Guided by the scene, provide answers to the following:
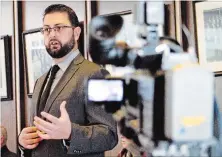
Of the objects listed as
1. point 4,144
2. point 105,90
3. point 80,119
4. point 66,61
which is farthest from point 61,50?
point 4,144

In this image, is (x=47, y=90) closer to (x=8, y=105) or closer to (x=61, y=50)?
(x=61, y=50)

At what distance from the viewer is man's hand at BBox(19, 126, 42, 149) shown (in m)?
1.65

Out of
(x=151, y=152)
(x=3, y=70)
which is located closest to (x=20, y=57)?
(x=3, y=70)

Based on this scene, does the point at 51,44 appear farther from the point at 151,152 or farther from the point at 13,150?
the point at 13,150

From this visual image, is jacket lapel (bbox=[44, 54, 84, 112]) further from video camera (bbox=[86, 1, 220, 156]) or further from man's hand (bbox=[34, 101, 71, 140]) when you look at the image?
video camera (bbox=[86, 1, 220, 156])

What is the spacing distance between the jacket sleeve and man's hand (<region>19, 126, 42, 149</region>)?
Result: 0.55 feet

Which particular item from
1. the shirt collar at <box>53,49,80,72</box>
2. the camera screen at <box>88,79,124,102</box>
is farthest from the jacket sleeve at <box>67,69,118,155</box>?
the camera screen at <box>88,79,124,102</box>

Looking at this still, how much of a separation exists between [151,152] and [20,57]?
263cm

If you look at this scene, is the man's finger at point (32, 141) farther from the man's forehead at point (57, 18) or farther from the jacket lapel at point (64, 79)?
the man's forehead at point (57, 18)

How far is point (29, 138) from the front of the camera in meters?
1.66

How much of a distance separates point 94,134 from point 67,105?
0.16 m

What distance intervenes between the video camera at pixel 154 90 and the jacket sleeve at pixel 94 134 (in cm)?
54

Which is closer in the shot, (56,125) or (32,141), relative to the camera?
(56,125)

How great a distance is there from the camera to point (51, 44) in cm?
178
